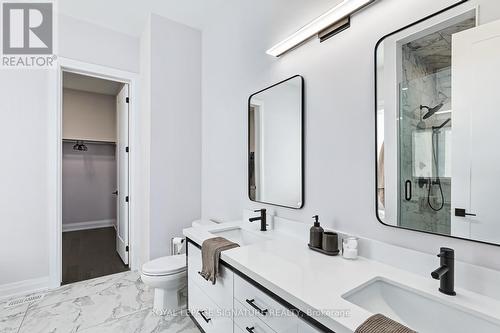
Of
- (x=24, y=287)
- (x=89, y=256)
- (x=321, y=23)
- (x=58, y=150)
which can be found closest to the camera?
(x=321, y=23)

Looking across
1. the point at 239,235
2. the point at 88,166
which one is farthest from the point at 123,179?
the point at 88,166

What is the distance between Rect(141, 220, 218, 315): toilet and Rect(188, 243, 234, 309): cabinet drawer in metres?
0.22

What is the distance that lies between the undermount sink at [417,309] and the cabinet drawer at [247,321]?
42 centimetres

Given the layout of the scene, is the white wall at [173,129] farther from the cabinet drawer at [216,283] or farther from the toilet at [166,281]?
the cabinet drawer at [216,283]

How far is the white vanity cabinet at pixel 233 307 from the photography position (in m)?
1.00

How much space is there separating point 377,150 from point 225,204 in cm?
159

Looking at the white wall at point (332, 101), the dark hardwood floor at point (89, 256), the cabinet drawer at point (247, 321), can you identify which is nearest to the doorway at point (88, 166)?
the dark hardwood floor at point (89, 256)

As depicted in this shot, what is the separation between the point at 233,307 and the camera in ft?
4.34

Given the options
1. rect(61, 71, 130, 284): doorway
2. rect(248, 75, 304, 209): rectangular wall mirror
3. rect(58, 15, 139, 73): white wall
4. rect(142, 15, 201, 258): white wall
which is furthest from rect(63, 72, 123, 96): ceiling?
rect(248, 75, 304, 209): rectangular wall mirror

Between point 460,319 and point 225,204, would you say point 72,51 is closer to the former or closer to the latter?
point 225,204

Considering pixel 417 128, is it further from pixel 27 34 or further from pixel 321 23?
pixel 27 34

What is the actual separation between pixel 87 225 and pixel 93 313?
340 cm

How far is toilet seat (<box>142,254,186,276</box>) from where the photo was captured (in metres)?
1.97

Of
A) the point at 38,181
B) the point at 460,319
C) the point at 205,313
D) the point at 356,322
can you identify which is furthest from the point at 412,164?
the point at 38,181
